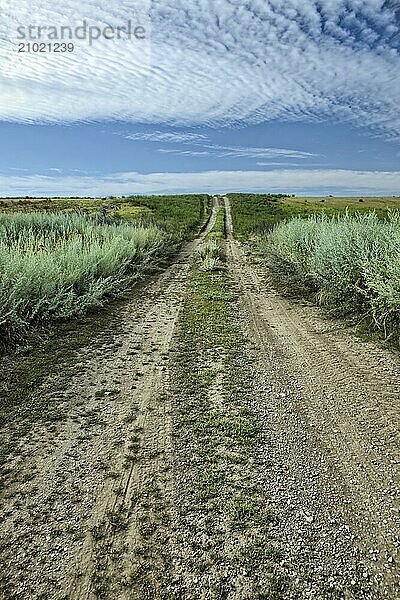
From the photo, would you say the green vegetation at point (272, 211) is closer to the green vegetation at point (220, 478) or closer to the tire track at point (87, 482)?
the green vegetation at point (220, 478)

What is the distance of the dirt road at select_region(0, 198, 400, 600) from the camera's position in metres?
2.50

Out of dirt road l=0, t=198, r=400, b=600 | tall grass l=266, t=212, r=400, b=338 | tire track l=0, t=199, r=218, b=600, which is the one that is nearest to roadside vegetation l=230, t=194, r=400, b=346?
tall grass l=266, t=212, r=400, b=338

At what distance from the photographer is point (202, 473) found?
3400mm

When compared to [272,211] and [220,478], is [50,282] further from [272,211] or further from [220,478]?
[272,211]

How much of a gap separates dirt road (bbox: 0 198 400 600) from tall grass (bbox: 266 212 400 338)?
1083mm

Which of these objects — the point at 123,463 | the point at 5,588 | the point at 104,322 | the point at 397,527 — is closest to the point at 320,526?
the point at 397,527

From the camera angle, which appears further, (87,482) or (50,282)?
(50,282)

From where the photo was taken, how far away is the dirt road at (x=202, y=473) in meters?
2.50

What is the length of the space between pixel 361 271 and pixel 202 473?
599 centimetres

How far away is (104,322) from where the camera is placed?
25.4 feet

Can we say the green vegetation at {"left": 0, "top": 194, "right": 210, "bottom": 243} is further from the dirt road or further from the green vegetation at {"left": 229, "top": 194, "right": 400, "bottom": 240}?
the dirt road

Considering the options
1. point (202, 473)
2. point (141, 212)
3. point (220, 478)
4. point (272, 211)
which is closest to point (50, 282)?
point (202, 473)

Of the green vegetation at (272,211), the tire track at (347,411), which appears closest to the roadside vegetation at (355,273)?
the tire track at (347,411)

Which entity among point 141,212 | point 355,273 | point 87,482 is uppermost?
point 355,273
